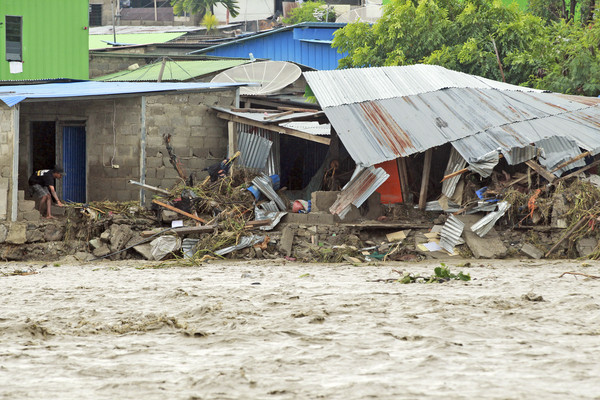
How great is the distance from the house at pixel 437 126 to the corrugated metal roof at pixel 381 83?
2cm

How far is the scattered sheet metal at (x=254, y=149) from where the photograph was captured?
16.5 metres

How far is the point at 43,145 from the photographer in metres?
17.0

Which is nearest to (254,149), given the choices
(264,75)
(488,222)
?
(264,75)

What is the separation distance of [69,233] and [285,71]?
26.6 feet

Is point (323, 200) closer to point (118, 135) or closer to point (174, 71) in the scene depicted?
point (118, 135)

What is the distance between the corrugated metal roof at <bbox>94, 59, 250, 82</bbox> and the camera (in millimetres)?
21125

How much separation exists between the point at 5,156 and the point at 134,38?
19.6 metres

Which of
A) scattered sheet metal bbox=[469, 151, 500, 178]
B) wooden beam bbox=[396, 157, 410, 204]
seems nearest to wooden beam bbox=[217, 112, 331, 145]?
wooden beam bbox=[396, 157, 410, 204]

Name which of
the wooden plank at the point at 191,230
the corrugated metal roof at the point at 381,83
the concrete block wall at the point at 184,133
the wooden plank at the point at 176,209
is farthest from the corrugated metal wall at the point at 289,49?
the wooden plank at the point at 191,230

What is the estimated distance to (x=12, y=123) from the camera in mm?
14125

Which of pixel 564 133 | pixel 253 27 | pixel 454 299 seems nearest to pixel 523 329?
pixel 454 299

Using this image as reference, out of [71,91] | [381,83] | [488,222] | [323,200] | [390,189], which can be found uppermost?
[381,83]

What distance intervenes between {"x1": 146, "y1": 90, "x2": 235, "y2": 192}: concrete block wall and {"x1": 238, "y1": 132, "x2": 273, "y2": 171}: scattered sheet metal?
504mm

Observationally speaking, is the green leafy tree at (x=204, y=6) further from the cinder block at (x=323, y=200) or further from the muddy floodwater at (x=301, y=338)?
the muddy floodwater at (x=301, y=338)
